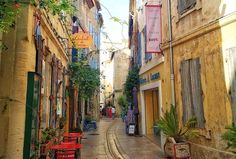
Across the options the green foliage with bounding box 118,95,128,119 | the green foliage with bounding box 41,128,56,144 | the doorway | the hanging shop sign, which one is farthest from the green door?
the green foliage with bounding box 118,95,128,119

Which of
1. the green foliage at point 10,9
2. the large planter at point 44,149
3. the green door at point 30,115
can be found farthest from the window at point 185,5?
the large planter at point 44,149

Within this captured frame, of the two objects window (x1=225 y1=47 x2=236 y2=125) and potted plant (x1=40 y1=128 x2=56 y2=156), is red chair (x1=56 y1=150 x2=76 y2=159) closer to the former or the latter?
potted plant (x1=40 y1=128 x2=56 y2=156)

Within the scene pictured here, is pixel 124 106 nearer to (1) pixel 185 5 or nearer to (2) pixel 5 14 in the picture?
(1) pixel 185 5

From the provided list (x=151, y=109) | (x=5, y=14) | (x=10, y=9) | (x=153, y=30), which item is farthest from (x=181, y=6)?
(x=151, y=109)

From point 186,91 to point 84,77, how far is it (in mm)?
7199

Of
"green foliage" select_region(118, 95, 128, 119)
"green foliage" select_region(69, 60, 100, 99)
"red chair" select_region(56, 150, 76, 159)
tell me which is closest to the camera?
"red chair" select_region(56, 150, 76, 159)

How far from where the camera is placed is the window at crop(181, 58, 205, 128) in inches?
302

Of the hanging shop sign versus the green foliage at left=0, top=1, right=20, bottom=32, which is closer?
the green foliage at left=0, top=1, right=20, bottom=32

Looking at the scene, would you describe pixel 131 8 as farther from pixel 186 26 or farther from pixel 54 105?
pixel 54 105

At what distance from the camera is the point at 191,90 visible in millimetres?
8031

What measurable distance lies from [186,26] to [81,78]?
700cm

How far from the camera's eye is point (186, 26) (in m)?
8.32

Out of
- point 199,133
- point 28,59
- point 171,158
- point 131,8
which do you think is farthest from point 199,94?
point 131,8

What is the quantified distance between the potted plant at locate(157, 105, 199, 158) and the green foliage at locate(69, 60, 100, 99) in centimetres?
622
